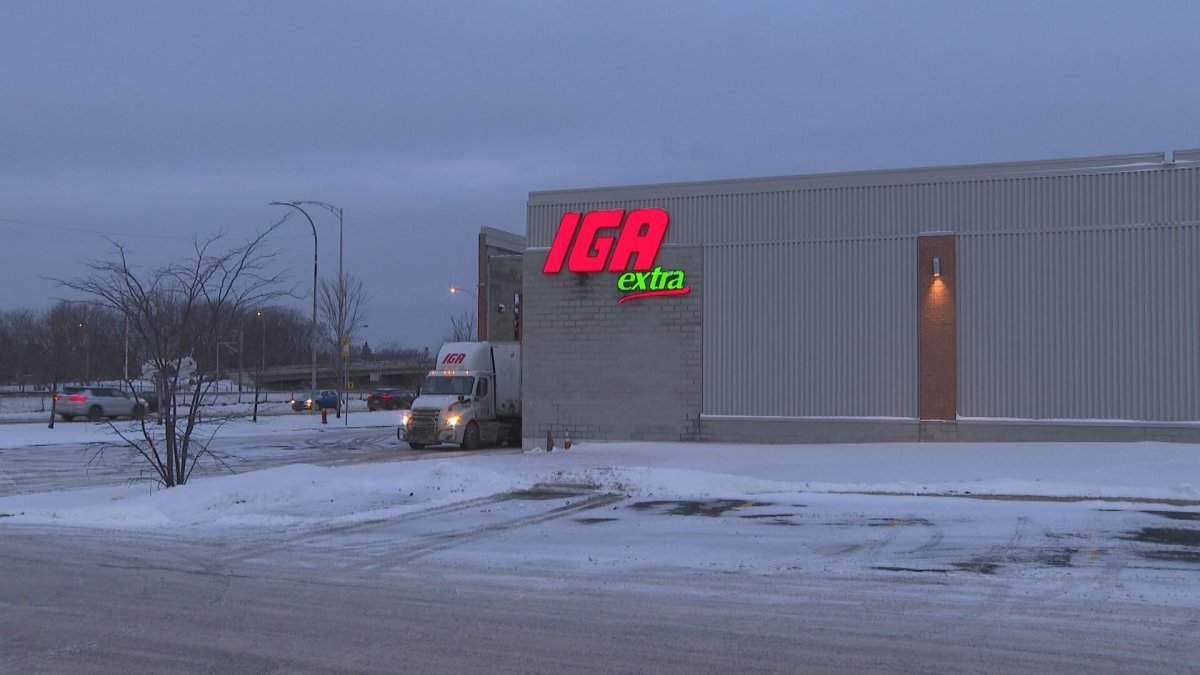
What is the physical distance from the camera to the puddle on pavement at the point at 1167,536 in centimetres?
1273

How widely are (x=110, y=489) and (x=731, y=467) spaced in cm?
1193

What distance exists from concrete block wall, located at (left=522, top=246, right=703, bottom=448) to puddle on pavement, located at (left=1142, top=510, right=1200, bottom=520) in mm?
13405

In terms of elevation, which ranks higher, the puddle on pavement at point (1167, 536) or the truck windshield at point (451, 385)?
the truck windshield at point (451, 385)

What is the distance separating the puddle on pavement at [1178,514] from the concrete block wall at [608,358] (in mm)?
13405

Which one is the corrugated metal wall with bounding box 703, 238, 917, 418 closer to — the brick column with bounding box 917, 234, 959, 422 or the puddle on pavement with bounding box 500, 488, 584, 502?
the brick column with bounding box 917, 234, 959, 422

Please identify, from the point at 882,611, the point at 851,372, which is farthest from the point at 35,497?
the point at 851,372

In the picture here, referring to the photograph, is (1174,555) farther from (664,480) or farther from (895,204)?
(895,204)

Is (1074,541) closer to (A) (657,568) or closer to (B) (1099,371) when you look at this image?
(A) (657,568)

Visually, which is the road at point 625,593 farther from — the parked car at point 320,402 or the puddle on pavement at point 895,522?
the parked car at point 320,402

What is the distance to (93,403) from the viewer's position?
4725 cm

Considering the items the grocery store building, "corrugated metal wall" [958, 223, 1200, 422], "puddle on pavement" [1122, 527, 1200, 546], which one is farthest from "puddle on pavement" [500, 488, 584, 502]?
"corrugated metal wall" [958, 223, 1200, 422]

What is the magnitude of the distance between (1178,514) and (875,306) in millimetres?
11374

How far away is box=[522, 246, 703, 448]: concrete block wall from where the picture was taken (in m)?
27.9

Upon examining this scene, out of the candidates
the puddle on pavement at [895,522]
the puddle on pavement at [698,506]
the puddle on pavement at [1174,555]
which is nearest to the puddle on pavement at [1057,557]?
the puddle on pavement at [1174,555]
